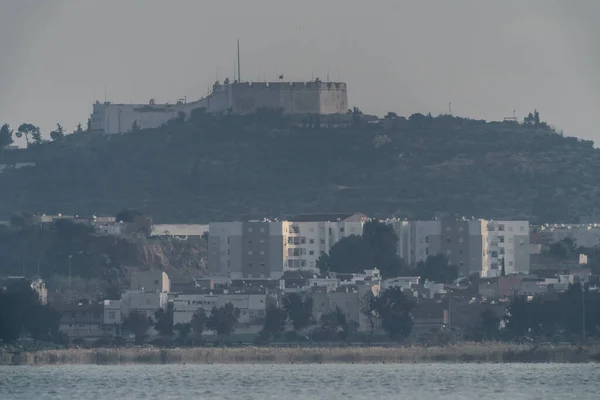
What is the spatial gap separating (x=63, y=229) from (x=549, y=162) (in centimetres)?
4215

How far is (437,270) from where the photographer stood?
389 feet

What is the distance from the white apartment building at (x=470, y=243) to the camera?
124 metres

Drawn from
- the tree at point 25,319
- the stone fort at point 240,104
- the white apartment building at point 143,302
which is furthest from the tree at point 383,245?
the stone fort at point 240,104

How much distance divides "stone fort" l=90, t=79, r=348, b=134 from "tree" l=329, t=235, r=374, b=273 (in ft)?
154

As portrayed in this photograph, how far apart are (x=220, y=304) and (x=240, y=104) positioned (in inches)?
2622

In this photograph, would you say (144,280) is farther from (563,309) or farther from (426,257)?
(563,309)

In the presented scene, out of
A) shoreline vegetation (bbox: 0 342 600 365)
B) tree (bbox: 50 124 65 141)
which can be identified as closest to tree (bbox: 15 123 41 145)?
tree (bbox: 50 124 65 141)

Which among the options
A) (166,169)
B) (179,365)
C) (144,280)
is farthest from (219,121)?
(179,365)

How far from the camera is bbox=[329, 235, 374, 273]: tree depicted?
11931 cm

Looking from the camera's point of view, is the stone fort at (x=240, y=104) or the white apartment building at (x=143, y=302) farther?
the stone fort at (x=240, y=104)

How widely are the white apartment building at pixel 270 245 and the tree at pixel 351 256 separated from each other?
10.4 ft

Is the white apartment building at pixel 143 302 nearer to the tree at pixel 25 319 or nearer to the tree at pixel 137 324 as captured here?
the tree at pixel 137 324

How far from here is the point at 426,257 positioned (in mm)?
123688

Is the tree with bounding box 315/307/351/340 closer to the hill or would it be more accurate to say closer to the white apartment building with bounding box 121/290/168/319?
the white apartment building with bounding box 121/290/168/319
